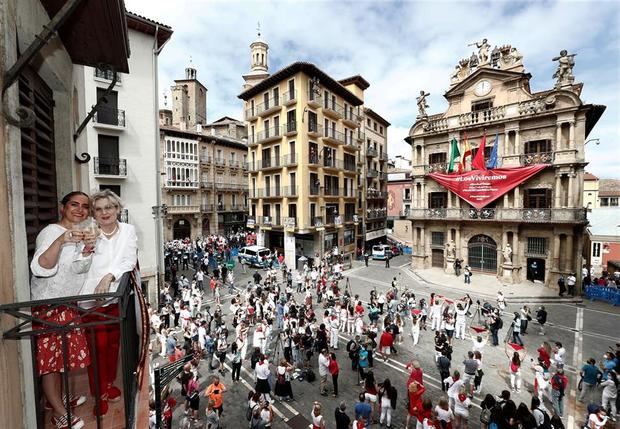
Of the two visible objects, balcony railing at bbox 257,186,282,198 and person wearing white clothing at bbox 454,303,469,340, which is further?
balcony railing at bbox 257,186,282,198

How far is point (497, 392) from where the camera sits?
10.0 metres

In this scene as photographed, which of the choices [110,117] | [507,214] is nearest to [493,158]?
[507,214]

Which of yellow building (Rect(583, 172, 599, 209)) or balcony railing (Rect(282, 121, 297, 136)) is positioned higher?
balcony railing (Rect(282, 121, 297, 136))

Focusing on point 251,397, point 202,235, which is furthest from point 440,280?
point 202,235

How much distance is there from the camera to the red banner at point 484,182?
75.5ft

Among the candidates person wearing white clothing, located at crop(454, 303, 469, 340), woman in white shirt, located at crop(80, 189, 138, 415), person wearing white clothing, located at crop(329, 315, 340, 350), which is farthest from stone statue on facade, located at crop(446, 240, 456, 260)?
woman in white shirt, located at crop(80, 189, 138, 415)

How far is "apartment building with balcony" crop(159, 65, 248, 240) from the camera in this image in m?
36.1

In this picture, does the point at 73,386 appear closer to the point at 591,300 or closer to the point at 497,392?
the point at 497,392

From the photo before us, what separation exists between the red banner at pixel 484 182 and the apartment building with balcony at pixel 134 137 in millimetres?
23265

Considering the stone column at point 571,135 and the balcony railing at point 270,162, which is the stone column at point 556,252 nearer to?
the stone column at point 571,135

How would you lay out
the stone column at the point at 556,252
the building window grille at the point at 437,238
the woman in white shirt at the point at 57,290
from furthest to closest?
the building window grille at the point at 437,238 < the stone column at the point at 556,252 < the woman in white shirt at the point at 57,290

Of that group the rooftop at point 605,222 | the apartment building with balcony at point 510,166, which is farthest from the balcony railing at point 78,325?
the rooftop at point 605,222

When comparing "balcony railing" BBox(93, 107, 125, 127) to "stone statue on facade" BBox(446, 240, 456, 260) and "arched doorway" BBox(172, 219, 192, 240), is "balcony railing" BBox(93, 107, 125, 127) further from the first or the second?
"stone statue on facade" BBox(446, 240, 456, 260)

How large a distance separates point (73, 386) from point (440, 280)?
25932mm
